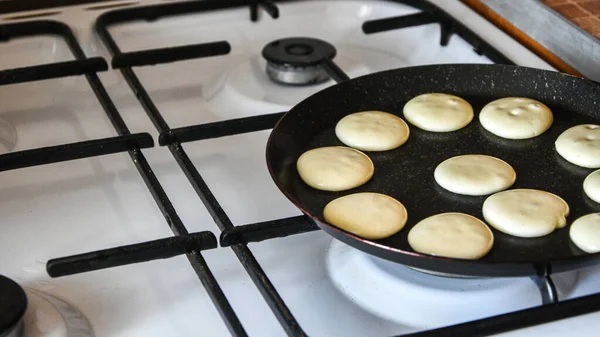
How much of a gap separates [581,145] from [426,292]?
0.23 metres

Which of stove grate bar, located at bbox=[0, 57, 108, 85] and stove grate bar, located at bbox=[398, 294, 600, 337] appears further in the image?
stove grate bar, located at bbox=[0, 57, 108, 85]

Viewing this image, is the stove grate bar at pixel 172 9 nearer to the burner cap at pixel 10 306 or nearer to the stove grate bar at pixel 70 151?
the stove grate bar at pixel 70 151

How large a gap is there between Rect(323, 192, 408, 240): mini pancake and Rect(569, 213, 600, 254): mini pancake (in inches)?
5.3

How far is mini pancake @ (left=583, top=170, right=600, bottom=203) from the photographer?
71 cm

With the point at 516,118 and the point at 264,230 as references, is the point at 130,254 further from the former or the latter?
the point at 516,118

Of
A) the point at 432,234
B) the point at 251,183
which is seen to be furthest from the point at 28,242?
the point at 432,234

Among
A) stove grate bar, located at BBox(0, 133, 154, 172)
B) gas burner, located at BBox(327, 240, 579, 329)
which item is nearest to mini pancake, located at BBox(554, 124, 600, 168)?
gas burner, located at BBox(327, 240, 579, 329)

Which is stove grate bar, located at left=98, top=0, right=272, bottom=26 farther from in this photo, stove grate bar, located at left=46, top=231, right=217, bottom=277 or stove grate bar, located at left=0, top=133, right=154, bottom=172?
stove grate bar, located at left=46, top=231, right=217, bottom=277

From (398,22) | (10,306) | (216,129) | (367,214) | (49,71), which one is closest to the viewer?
(10,306)

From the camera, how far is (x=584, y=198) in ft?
2.37

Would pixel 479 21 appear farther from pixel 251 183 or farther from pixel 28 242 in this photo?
pixel 28 242

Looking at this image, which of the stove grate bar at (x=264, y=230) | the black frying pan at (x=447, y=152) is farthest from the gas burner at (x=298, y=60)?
the stove grate bar at (x=264, y=230)

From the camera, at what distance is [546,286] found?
1.98 ft

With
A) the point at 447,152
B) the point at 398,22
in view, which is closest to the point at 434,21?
the point at 398,22
